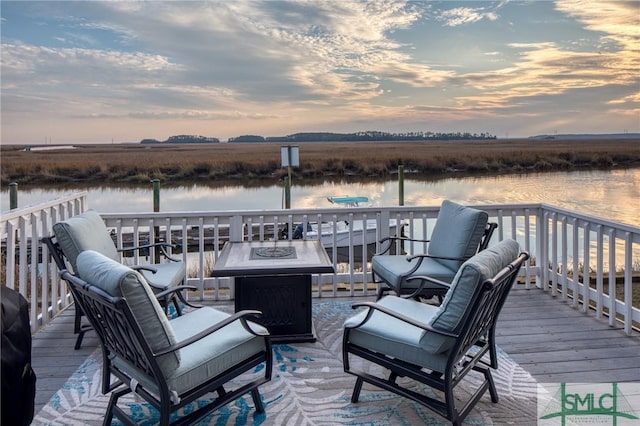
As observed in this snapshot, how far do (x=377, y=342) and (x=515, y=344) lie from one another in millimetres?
1448

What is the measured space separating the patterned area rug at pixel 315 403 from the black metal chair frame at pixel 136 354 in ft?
0.49

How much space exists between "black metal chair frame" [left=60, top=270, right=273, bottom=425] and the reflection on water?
9.63 meters

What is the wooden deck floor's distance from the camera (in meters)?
2.71

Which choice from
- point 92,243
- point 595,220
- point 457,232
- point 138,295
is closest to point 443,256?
point 457,232

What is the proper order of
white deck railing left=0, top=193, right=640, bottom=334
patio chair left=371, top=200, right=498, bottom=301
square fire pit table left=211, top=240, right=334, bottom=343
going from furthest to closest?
white deck railing left=0, top=193, right=640, bottom=334 < patio chair left=371, top=200, right=498, bottom=301 < square fire pit table left=211, top=240, right=334, bottom=343

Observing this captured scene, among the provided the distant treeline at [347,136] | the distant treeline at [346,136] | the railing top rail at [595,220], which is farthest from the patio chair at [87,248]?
the distant treeline at [346,136]

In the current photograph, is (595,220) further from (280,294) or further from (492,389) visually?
(280,294)

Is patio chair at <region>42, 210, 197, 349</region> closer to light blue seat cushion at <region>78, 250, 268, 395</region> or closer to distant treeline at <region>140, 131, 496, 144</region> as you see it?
light blue seat cushion at <region>78, 250, 268, 395</region>

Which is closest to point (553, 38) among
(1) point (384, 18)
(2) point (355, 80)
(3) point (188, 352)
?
(1) point (384, 18)

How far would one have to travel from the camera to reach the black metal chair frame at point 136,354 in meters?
1.75

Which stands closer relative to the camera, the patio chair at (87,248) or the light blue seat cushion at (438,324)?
the light blue seat cushion at (438,324)

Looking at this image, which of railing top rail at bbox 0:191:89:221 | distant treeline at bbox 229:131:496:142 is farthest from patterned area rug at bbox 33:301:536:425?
distant treeline at bbox 229:131:496:142

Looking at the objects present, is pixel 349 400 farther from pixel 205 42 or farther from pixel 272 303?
pixel 205 42

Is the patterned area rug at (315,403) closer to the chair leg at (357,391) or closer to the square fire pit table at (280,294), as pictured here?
the chair leg at (357,391)
